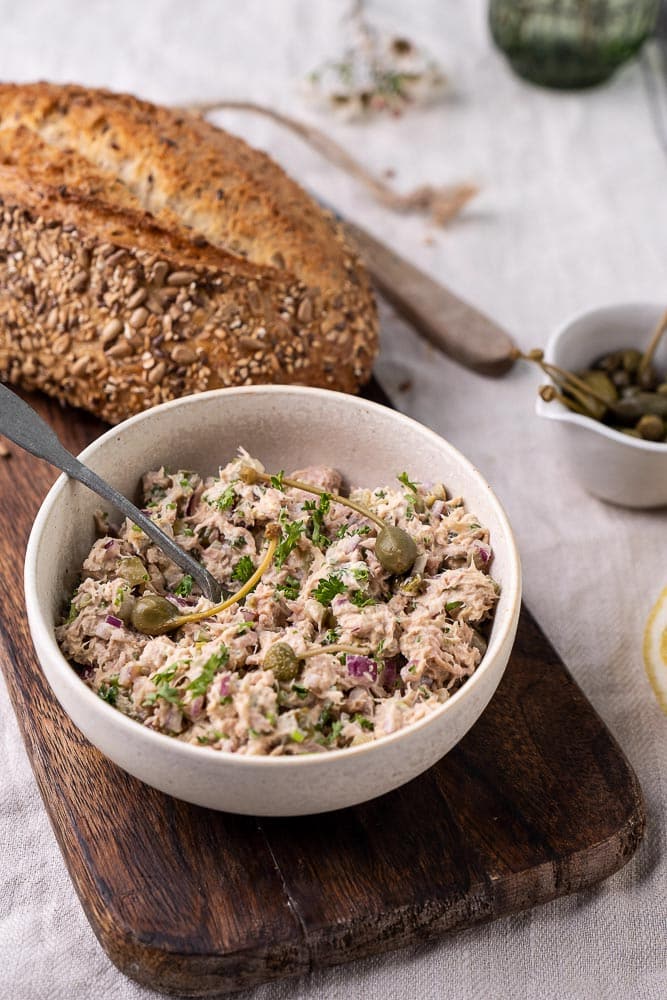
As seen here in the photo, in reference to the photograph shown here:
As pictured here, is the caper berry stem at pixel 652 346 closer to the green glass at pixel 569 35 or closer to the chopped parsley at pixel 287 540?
the chopped parsley at pixel 287 540

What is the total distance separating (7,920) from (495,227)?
2.77m

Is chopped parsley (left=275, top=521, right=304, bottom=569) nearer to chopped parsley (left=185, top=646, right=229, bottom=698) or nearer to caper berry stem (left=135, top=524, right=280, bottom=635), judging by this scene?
caper berry stem (left=135, top=524, right=280, bottom=635)

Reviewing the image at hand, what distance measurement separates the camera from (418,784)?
2184 millimetres

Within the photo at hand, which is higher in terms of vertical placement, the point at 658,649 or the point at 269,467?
the point at 269,467

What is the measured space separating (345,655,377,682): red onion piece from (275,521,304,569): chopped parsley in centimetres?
29

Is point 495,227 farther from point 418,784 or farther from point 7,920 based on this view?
point 7,920

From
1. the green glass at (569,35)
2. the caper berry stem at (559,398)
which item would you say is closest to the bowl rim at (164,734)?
the caper berry stem at (559,398)

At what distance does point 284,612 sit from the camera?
6.97ft

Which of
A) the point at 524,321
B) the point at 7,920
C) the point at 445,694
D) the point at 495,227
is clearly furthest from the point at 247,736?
the point at 495,227

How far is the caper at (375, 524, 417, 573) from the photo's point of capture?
84.3 inches

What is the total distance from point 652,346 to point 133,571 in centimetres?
159

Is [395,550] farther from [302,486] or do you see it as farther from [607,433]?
[607,433]

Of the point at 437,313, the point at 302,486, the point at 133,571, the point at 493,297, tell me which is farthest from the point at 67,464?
the point at 493,297

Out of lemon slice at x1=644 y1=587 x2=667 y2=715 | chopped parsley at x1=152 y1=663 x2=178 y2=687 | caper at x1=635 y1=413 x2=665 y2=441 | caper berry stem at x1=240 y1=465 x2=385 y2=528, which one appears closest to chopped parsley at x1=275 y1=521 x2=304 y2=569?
caper berry stem at x1=240 y1=465 x2=385 y2=528
